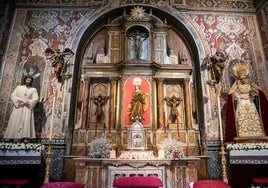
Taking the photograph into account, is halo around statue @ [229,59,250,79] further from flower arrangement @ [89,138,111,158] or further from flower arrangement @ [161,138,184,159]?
flower arrangement @ [89,138,111,158]

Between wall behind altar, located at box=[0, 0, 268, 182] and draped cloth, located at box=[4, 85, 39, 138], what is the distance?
0.57 meters

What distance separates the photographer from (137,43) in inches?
421

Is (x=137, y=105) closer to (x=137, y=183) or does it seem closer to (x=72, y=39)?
(x=72, y=39)

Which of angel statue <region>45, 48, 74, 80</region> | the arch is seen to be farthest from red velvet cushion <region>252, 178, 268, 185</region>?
angel statue <region>45, 48, 74, 80</region>

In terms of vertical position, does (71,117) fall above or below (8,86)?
below

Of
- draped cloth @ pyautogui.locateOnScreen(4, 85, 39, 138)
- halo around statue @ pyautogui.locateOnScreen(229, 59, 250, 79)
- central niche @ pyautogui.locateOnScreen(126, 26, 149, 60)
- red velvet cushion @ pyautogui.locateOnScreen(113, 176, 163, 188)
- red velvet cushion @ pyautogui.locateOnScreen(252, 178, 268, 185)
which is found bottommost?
red velvet cushion @ pyautogui.locateOnScreen(252, 178, 268, 185)

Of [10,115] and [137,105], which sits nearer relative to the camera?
[10,115]

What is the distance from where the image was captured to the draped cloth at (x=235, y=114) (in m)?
8.18

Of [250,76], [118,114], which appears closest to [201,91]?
[250,76]

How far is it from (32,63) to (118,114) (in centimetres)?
333

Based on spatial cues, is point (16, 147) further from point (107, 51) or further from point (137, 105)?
point (107, 51)

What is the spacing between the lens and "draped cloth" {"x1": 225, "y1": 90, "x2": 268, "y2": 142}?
818 cm

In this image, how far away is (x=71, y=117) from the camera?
9.36 metres

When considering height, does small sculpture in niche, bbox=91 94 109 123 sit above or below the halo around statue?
below
